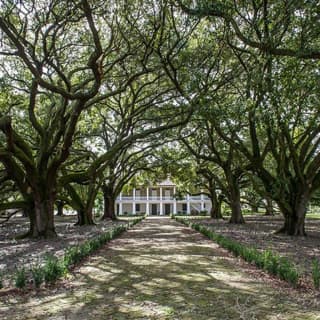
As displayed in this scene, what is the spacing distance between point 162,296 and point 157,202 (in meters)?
52.1

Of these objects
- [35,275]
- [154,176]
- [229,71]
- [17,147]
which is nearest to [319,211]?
[154,176]

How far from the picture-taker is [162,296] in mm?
5402

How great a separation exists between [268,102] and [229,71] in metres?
5.82

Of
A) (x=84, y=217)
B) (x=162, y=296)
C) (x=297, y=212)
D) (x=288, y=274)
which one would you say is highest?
(x=297, y=212)

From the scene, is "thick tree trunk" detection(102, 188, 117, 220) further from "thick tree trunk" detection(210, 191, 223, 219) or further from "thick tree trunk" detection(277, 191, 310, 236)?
"thick tree trunk" detection(277, 191, 310, 236)

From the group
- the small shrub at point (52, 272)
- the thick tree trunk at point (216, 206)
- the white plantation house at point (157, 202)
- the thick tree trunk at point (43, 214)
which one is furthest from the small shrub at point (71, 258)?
the white plantation house at point (157, 202)

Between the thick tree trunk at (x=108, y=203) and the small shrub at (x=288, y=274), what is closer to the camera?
the small shrub at (x=288, y=274)

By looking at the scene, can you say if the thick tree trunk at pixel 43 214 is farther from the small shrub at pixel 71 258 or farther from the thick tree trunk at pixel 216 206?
the thick tree trunk at pixel 216 206

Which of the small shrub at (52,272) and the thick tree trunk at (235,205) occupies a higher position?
the thick tree trunk at (235,205)

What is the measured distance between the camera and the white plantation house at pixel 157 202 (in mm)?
57188

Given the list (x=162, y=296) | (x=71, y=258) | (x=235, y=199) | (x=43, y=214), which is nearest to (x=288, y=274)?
(x=162, y=296)

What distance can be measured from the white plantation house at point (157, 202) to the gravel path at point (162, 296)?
161ft

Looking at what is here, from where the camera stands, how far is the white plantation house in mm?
57188

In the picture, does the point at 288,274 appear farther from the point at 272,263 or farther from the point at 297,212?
the point at 297,212
